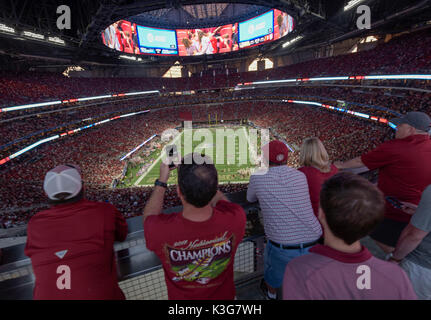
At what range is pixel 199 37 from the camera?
145 ft

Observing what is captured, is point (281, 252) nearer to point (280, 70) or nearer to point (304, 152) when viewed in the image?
point (304, 152)

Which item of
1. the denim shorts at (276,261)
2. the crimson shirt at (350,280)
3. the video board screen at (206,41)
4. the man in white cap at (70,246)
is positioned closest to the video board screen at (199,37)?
the video board screen at (206,41)

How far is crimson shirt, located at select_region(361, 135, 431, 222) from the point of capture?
2.48m

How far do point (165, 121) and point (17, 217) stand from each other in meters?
34.3

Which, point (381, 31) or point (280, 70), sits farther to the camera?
point (280, 70)

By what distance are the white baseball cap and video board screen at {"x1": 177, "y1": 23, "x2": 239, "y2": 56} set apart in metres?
47.7

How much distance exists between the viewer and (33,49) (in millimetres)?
24812

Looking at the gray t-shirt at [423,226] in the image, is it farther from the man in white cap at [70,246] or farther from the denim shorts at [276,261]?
the man in white cap at [70,246]

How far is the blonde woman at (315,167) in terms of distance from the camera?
2.52 meters

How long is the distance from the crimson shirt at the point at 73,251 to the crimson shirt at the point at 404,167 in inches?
130

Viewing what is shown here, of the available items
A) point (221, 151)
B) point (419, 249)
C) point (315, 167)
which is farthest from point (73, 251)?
point (221, 151)

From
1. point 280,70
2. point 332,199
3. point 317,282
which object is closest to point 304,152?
point 332,199

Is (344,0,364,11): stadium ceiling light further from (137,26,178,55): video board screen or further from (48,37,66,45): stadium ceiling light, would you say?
(137,26,178,55): video board screen

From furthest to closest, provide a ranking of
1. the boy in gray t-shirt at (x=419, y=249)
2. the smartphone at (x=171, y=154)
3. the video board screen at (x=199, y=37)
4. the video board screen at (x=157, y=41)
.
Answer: the video board screen at (x=157, y=41), the video board screen at (x=199, y=37), the smartphone at (x=171, y=154), the boy in gray t-shirt at (x=419, y=249)
